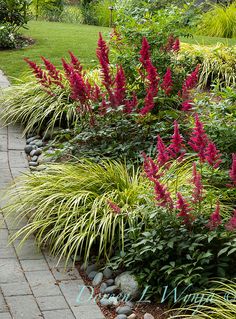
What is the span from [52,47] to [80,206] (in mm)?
6405

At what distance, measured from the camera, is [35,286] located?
12.9 ft

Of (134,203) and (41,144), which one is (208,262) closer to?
(134,203)

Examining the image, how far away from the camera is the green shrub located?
425 centimetres

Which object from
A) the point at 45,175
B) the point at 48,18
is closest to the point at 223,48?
the point at 45,175

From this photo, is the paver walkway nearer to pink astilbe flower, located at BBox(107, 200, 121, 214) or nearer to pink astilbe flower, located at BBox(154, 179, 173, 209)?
pink astilbe flower, located at BBox(107, 200, 121, 214)

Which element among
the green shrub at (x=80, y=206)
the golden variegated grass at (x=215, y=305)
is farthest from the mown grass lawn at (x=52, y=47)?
the golden variegated grass at (x=215, y=305)

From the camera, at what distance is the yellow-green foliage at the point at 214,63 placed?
7879mm

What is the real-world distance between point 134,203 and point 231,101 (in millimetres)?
1370

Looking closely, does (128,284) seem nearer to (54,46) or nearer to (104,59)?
(104,59)

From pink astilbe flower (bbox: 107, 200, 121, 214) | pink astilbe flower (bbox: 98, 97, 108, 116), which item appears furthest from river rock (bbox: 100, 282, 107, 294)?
pink astilbe flower (bbox: 98, 97, 108, 116)

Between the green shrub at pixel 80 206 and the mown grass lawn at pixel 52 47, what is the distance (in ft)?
10.6

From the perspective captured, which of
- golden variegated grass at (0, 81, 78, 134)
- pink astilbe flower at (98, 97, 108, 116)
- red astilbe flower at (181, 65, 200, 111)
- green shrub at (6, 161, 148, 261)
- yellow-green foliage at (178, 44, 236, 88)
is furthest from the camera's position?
yellow-green foliage at (178, 44, 236, 88)

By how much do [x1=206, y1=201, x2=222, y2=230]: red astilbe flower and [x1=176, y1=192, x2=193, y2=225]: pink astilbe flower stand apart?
0.13 meters

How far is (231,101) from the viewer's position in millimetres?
5168
